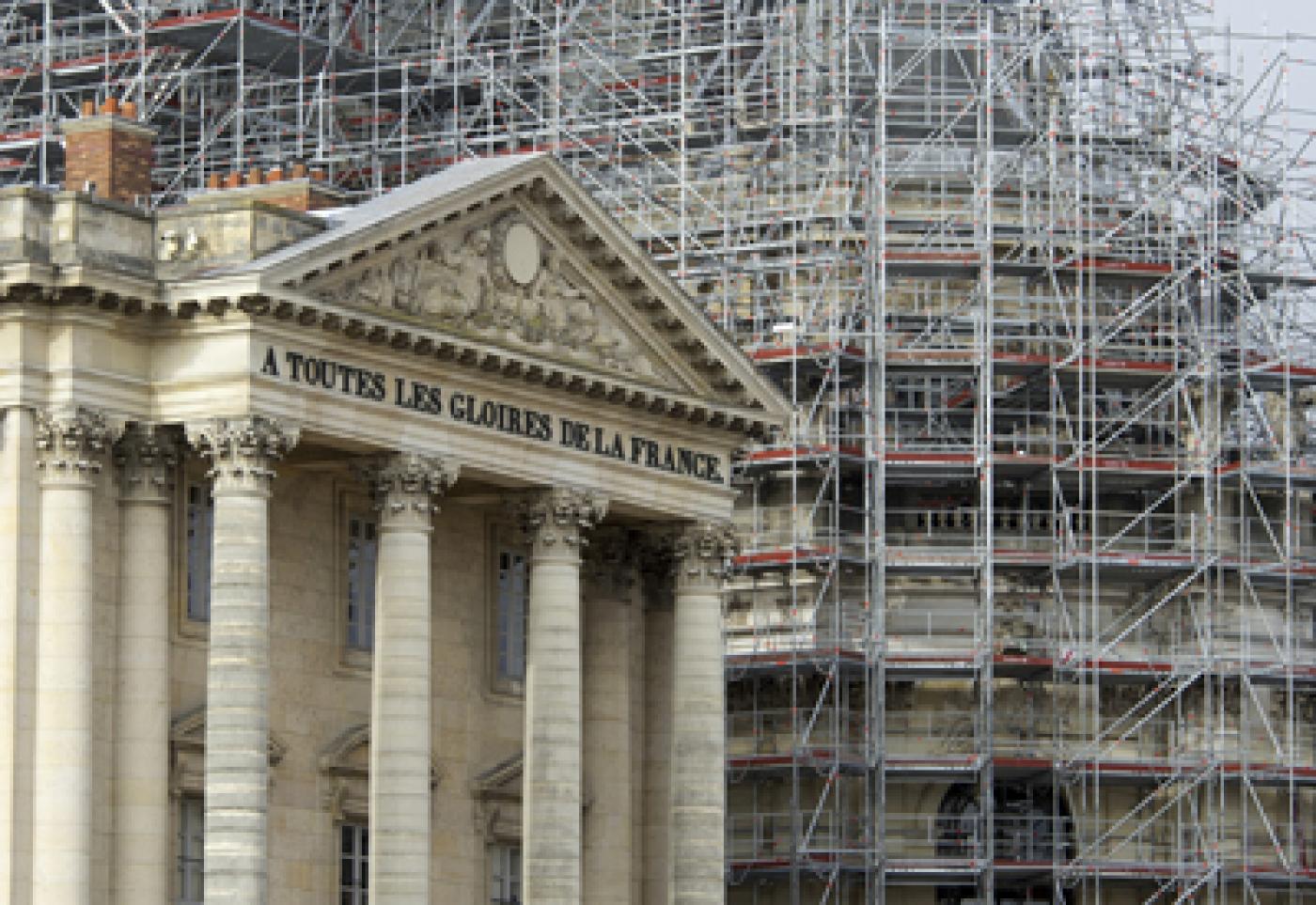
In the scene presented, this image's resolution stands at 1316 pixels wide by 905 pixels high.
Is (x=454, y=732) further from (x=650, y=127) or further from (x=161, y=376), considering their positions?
(x=650, y=127)

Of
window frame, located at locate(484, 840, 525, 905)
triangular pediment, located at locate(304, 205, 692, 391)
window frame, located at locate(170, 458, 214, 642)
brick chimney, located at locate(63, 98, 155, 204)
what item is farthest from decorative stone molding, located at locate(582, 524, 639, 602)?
brick chimney, located at locate(63, 98, 155, 204)

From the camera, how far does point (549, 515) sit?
67.6m

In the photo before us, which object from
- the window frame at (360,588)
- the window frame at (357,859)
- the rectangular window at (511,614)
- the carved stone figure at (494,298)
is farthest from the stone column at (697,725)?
the window frame at (357,859)

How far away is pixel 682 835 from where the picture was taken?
2788 inches

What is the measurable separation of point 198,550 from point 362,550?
4129 mm

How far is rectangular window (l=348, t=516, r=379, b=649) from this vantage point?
219ft

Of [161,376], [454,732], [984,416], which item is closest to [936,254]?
[984,416]

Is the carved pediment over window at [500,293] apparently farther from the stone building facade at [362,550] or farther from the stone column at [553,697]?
the stone column at [553,697]

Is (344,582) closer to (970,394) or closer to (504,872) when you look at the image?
(504,872)

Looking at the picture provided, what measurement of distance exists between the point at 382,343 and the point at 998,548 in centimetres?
2401

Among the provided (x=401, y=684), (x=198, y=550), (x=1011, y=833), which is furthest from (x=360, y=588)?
(x=1011, y=833)

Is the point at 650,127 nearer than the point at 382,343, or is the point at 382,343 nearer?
the point at 382,343

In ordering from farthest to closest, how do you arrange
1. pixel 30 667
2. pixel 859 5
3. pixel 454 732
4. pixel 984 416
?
pixel 859 5, pixel 984 416, pixel 454 732, pixel 30 667

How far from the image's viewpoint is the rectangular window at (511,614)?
230 ft
